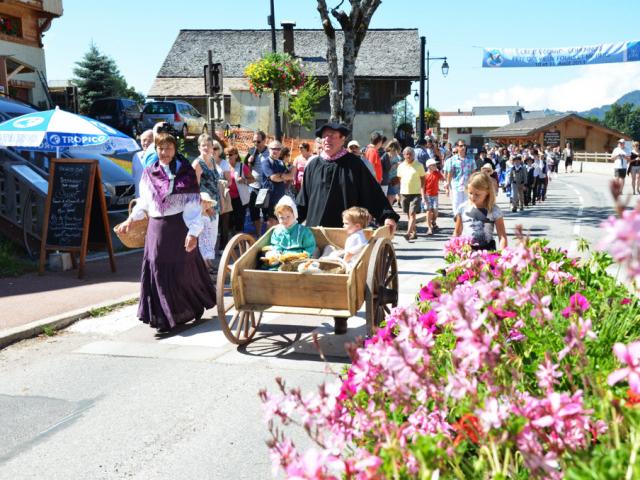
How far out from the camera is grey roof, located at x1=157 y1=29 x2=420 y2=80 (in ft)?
172

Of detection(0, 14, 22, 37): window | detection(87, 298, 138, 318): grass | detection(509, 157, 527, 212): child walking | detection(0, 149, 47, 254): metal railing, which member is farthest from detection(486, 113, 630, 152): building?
detection(87, 298, 138, 318): grass

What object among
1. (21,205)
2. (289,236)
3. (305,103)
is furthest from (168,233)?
(305,103)

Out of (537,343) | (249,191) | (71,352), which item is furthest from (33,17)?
(537,343)

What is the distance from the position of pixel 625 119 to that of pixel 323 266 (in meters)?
176

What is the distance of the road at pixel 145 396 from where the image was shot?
4.21 m

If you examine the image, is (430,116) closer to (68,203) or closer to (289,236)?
(68,203)

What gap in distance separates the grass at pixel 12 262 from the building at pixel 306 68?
3834 centimetres

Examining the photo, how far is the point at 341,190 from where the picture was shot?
6961 mm

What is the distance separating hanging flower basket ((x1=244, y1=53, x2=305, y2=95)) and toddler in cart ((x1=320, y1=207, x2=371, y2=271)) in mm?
16155

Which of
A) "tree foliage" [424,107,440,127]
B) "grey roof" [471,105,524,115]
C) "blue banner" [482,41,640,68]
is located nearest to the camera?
"blue banner" [482,41,640,68]

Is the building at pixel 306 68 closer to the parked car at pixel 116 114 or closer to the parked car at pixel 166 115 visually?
the parked car at pixel 166 115

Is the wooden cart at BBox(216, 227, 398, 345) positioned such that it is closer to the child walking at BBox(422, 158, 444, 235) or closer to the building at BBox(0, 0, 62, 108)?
the child walking at BBox(422, 158, 444, 235)

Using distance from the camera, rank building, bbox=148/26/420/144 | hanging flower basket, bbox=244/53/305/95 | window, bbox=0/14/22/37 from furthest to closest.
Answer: building, bbox=148/26/420/144 → window, bbox=0/14/22/37 → hanging flower basket, bbox=244/53/305/95

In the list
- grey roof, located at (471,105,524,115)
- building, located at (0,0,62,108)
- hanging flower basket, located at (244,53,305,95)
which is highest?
grey roof, located at (471,105,524,115)
